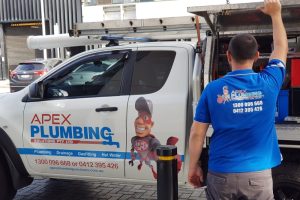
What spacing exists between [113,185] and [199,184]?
304 centimetres

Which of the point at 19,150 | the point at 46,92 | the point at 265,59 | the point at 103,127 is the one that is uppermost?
the point at 265,59

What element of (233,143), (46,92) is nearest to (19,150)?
(46,92)

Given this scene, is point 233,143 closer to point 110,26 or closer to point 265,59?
point 265,59

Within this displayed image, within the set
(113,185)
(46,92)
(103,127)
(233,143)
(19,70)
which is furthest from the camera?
(19,70)

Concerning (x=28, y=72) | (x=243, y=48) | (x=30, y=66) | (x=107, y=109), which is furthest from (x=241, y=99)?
(x=30, y=66)

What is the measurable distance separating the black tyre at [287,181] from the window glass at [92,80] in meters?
1.68

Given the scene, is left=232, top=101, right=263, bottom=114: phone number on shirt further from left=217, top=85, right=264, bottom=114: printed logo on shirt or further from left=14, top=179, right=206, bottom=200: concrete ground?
left=14, top=179, right=206, bottom=200: concrete ground

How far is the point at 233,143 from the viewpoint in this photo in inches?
104

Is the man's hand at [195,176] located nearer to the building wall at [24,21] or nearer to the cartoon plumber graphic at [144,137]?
the cartoon plumber graphic at [144,137]

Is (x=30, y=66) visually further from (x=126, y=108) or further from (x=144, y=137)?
(x=144, y=137)

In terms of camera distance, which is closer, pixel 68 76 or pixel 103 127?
pixel 103 127

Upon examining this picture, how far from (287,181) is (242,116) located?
1.49 meters

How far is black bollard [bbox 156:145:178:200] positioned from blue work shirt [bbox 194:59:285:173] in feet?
1.68

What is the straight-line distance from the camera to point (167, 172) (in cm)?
316
